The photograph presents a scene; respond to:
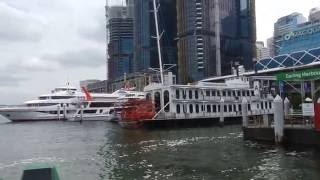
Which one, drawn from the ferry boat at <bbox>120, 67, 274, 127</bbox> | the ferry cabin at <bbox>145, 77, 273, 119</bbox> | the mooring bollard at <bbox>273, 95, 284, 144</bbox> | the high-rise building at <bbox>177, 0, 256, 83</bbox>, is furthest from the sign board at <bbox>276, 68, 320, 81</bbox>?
the high-rise building at <bbox>177, 0, 256, 83</bbox>

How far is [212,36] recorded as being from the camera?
551ft

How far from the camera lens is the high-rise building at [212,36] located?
158 m

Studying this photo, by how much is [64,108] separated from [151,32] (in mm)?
33937

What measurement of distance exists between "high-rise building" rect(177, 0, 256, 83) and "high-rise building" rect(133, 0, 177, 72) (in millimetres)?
3016

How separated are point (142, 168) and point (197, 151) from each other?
8926mm

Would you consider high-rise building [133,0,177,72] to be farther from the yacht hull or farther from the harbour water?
the harbour water

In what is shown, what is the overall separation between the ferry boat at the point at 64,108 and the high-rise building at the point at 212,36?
4335 centimetres

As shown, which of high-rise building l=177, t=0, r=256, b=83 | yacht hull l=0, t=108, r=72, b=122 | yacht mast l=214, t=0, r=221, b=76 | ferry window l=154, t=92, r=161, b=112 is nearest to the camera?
ferry window l=154, t=92, r=161, b=112

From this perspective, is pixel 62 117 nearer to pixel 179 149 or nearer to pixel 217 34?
pixel 217 34

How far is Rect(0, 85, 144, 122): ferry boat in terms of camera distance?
116m

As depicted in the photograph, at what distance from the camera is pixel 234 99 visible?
273 feet

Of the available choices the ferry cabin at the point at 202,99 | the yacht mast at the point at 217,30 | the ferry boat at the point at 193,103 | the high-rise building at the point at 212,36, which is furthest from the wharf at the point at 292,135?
the yacht mast at the point at 217,30

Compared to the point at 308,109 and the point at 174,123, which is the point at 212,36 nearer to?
the point at 174,123

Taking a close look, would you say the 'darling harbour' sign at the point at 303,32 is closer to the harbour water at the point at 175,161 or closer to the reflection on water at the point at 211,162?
the harbour water at the point at 175,161
